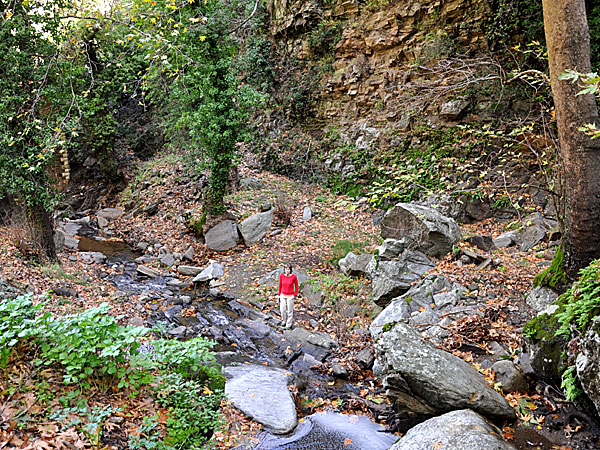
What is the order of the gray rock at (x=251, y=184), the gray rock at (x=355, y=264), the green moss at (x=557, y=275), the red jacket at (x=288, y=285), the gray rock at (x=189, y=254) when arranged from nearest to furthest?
the green moss at (x=557, y=275)
the red jacket at (x=288, y=285)
the gray rock at (x=355, y=264)
the gray rock at (x=189, y=254)
the gray rock at (x=251, y=184)

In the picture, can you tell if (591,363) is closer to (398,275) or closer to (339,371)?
(339,371)

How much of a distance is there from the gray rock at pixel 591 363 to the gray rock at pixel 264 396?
3628mm

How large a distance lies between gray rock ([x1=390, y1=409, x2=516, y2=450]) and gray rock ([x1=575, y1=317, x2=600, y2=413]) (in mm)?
991

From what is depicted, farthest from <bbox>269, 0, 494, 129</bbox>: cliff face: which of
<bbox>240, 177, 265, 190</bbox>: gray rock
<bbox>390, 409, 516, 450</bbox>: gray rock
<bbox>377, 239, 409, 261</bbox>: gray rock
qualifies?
<bbox>390, 409, 516, 450</bbox>: gray rock

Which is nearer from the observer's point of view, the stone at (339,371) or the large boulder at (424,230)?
the stone at (339,371)

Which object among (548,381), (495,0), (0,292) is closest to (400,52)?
(495,0)

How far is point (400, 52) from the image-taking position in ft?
49.9

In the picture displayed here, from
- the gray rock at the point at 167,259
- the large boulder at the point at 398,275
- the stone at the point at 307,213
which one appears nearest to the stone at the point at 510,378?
the large boulder at the point at 398,275

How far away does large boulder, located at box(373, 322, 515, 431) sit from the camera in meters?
4.54

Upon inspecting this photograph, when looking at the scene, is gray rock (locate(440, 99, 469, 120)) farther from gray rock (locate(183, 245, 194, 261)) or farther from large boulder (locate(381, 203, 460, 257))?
gray rock (locate(183, 245, 194, 261))

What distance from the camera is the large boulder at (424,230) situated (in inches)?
362

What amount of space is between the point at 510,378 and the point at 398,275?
3.62 metres

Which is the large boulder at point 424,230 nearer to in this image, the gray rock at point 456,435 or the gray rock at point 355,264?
the gray rock at point 355,264

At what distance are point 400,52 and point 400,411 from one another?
14251mm
